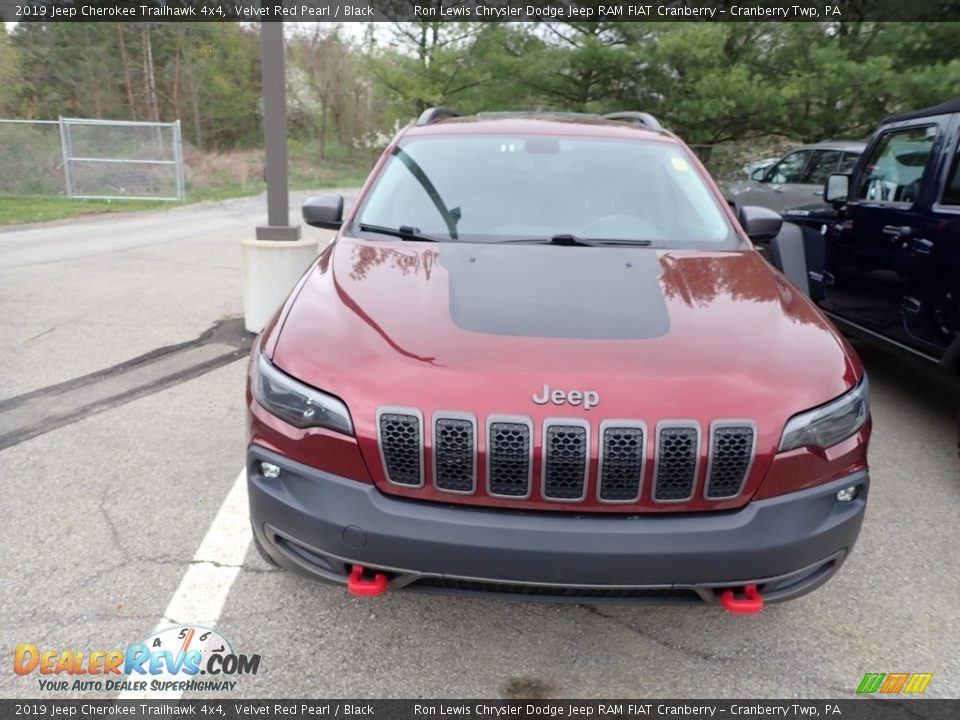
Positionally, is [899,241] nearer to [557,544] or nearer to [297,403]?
[557,544]

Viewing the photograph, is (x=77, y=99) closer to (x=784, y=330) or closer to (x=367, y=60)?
(x=367, y=60)

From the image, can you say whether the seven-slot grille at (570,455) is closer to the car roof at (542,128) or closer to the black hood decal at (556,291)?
the black hood decal at (556,291)

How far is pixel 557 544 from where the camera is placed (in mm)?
1885

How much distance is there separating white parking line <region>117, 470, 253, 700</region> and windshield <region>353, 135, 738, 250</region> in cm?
140

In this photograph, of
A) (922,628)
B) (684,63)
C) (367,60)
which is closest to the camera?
(922,628)

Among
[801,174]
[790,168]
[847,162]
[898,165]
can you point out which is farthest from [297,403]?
[790,168]

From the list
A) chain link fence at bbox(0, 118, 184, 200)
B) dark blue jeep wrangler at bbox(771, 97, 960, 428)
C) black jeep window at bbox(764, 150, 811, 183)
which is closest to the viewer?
dark blue jeep wrangler at bbox(771, 97, 960, 428)

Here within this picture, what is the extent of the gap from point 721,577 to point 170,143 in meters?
21.4

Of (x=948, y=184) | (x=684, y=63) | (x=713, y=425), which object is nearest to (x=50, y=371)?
(x=713, y=425)

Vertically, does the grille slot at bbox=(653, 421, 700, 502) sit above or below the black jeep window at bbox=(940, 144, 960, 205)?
below

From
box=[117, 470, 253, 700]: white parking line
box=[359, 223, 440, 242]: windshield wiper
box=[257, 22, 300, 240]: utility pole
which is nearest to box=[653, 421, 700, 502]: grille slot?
box=[359, 223, 440, 242]: windshield wiper

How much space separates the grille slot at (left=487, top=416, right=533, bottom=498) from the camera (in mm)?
1892

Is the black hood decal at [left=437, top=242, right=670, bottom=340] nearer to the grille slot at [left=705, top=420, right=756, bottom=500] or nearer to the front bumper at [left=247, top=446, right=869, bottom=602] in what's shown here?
the grille slot at [left=705, top=420, right=756, bottom=500]

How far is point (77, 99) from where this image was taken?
29375mm
